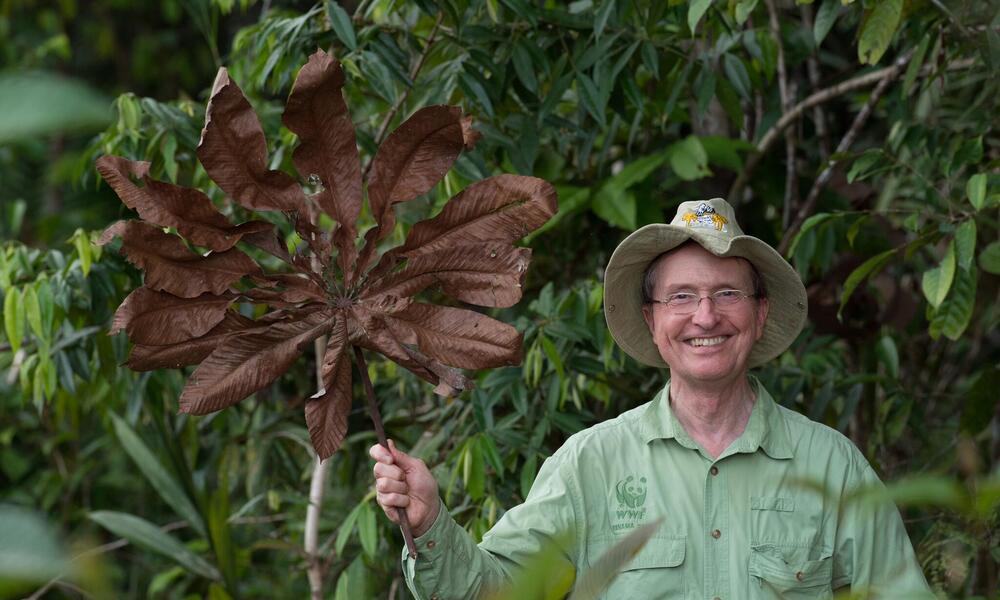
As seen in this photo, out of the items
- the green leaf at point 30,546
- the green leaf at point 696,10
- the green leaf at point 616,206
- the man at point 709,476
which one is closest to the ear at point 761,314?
the man at point 709,476

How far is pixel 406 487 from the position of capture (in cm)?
162

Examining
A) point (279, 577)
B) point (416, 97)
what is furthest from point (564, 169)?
point (279, 577)

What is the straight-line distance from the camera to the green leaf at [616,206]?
2.80 meters

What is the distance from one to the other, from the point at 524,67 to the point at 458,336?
1102 mm

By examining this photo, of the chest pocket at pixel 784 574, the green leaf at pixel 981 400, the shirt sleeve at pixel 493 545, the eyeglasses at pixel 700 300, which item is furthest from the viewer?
the green leaf at pixel 981 400

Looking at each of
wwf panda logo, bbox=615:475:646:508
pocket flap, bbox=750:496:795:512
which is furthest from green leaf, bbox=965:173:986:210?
wwf panda logo, bbox=615:475:646:508

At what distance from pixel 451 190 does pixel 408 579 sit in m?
1.11

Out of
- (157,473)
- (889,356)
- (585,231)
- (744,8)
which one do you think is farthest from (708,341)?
(157,473)

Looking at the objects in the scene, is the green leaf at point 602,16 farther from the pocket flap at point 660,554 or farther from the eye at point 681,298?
the pocket flap at point 660,554

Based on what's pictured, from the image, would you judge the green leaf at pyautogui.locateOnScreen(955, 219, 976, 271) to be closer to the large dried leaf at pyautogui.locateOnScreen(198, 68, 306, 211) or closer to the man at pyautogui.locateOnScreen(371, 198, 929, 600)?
the man at pyautogui.locateOnScreen(371, 198, 929, 600)

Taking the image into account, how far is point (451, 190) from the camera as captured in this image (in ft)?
8.62

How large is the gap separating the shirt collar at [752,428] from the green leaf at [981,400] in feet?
3.13

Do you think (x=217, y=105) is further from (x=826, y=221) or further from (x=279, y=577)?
(x=279, y=577)

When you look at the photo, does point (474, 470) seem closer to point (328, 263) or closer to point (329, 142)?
point (328, 263)
